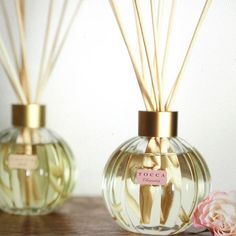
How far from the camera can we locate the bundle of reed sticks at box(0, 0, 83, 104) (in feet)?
2.28

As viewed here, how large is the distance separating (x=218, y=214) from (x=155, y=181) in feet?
0.27

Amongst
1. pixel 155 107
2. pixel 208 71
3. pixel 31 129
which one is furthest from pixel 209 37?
pixel 31 129

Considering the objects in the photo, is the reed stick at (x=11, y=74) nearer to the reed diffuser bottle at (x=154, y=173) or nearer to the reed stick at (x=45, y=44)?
the reed stick at (x=45, y=44)

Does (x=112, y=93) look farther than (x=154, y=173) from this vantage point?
Yes

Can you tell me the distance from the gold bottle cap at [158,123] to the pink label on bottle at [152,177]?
4cm

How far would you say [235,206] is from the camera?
58cm

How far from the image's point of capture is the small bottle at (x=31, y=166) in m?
0.67

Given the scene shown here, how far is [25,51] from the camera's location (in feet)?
2.31

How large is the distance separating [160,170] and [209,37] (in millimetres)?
251

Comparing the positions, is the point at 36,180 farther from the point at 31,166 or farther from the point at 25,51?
the point at 25,51

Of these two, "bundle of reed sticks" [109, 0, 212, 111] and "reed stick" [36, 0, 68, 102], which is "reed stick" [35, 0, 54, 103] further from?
"bundle of reed sticks" [109, 0, 212, 111]

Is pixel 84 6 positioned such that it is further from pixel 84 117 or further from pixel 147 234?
pixel 147 234

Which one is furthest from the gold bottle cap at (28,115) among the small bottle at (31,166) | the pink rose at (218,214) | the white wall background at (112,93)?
the pink rose at (218,214)

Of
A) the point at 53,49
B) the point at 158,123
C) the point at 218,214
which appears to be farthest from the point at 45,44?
the point at 218,214
